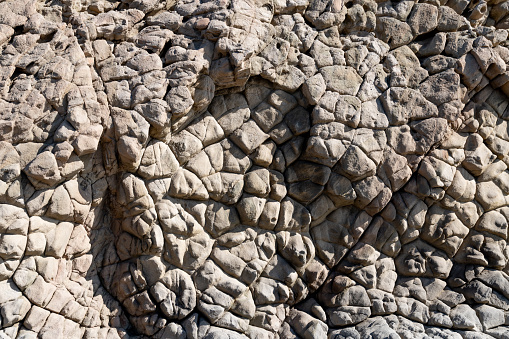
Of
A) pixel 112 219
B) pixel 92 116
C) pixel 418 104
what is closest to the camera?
pixel 92 116

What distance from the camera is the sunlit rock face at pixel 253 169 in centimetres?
439

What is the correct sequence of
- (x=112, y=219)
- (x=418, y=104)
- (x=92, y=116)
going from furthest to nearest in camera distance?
(x=418, y=104), (x=112, y=219), (x=92, y=116)

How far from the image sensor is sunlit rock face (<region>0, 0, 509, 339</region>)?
173 inches

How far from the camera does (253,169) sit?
490 centimetres

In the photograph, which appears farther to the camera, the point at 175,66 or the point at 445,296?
the point at 445,296

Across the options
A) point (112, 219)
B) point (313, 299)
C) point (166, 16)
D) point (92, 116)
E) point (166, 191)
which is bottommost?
point (313, 299)

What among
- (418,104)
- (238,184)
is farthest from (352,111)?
(238,184)

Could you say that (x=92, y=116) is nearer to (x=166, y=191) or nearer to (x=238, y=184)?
(x=166, y=191)

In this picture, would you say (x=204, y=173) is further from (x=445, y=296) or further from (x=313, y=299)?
(x=445, y=296)

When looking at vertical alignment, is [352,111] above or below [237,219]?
above

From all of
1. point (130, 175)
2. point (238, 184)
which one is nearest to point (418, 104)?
point (238, 184)

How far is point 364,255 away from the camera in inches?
197

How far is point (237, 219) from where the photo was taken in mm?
4855

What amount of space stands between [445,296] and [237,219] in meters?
1.81
